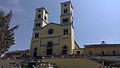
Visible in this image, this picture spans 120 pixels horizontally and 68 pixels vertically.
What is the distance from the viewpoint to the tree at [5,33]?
72.3ft

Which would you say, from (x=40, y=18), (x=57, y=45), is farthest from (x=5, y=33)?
(x=40, y=18)

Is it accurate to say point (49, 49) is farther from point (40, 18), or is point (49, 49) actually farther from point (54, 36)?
point (40, 18)

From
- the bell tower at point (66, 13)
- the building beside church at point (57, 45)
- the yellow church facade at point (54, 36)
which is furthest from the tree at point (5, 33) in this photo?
the bell tower at point (66, 13)

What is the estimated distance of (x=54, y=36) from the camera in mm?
48125

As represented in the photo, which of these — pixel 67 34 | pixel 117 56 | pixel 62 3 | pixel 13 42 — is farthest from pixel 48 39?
pixel 13 42

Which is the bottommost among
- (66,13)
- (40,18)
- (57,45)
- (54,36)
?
(57,45)

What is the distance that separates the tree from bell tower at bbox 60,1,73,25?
85.6ft

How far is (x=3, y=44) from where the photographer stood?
72.4 feet

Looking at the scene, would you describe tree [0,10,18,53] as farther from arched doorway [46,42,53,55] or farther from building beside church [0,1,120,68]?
arched doorway [46,42,53,55]

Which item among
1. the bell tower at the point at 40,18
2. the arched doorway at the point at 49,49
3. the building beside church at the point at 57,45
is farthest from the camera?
Result: the bell tower at the point at 40,18

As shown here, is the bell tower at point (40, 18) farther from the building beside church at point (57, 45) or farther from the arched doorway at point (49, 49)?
the arched doorway at point (49, 49)

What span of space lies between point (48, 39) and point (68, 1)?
1190cm

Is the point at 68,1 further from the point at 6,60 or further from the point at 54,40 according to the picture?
the point at 6,60

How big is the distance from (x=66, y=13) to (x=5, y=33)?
2867 centimetres
